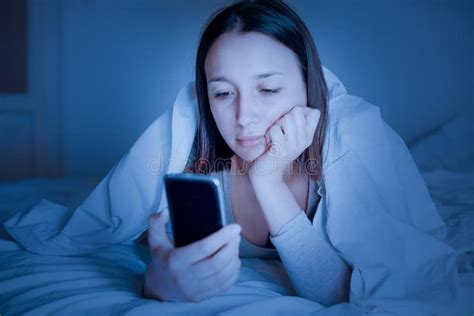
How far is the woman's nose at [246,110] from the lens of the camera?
26.2 inches

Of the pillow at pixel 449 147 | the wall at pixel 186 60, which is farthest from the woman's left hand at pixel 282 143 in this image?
the wall at pixel 186 60

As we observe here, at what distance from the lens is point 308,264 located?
24.7 inches

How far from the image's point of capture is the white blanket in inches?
23.5

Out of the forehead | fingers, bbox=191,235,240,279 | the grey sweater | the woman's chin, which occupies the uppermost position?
the forehead

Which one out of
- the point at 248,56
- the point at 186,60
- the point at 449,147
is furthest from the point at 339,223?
the point at 186,60

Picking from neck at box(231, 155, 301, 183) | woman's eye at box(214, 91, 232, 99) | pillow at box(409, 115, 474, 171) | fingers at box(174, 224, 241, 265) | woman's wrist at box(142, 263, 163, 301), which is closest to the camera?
fingers at box(174, 224, 241, 265)

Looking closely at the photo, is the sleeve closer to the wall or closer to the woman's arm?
the woman's arm

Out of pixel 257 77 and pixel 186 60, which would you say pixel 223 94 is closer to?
pixel 257 77

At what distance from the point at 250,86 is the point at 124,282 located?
361mm

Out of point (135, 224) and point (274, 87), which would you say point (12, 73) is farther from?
point (274, 87)

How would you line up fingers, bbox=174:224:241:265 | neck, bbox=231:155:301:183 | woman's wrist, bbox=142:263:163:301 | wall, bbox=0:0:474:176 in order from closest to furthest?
fingers, bbox=174:224:241:265 → woman's wrist, bbox=142:263:163:301 → neck, bbox=231:155:301:183 → wall, bbox=0:0:474:176

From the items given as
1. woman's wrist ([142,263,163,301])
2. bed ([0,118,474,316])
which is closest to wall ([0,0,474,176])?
bed ([0,118,474,316])

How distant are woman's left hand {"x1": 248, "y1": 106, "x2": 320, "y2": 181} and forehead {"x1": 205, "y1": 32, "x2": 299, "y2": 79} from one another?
85mm

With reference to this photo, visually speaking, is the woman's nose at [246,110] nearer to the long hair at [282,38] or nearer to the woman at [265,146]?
the woman at [265,146]
